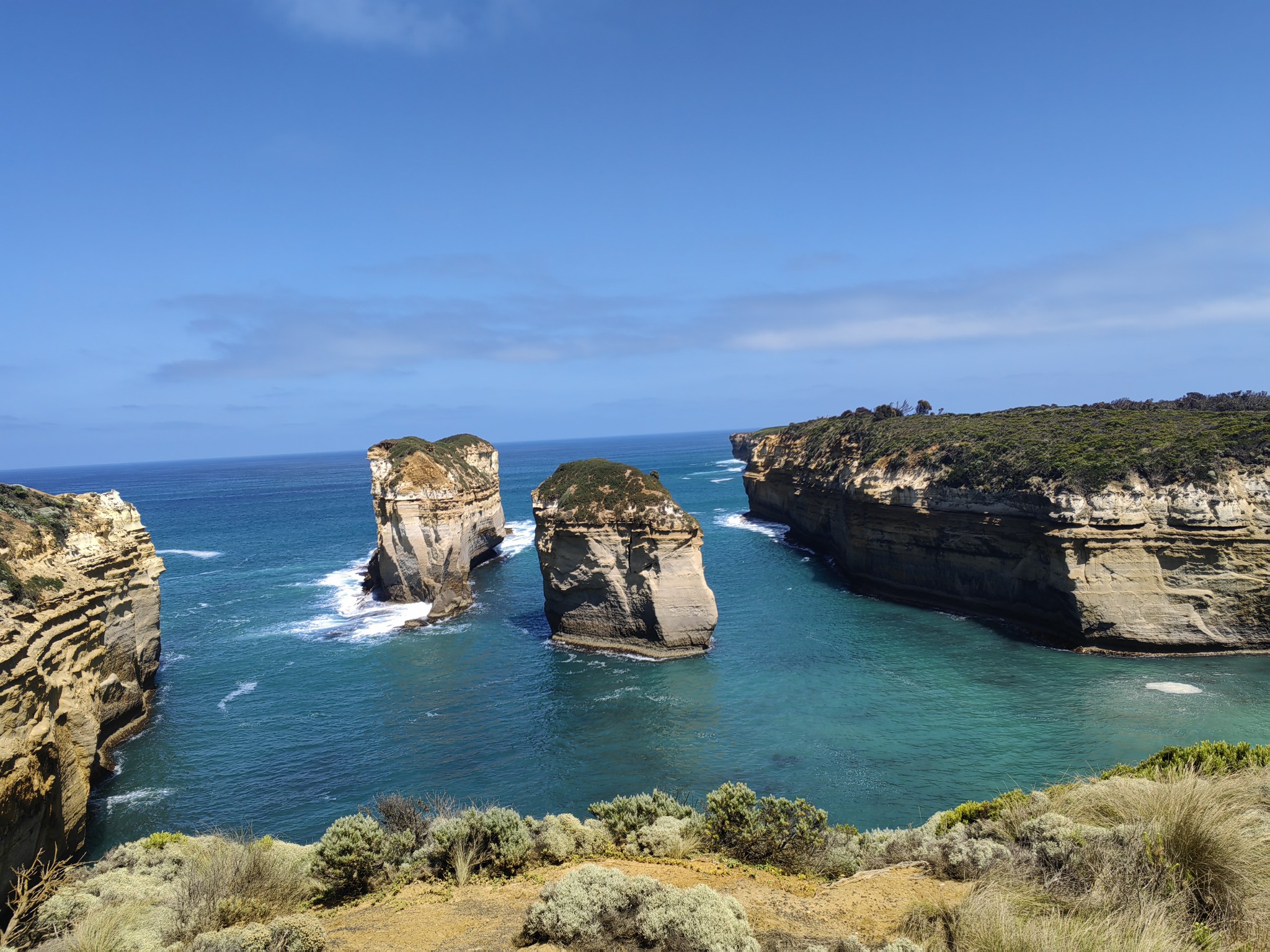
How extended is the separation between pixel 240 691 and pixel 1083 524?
39043 mm

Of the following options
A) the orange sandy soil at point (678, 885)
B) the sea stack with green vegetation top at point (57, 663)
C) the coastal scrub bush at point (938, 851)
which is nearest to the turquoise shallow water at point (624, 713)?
the sea stack with green vegetation top at point (57, 663)

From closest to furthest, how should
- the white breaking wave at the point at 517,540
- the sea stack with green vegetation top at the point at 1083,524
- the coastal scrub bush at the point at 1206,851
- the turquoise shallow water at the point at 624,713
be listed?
the coastal scrub bush at the point at 1206,851 < the turquoise shallow water at the point at 624,713 < the sea stack with green vegetation top at the point at 1083,524 < the white breaking wave at the point at 517,540

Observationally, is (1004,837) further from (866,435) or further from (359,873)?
(866,435)

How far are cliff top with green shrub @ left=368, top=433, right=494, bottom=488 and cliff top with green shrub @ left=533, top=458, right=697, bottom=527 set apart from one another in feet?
33.7

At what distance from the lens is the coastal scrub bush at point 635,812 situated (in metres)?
13.8

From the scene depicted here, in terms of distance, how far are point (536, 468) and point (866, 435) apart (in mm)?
125540

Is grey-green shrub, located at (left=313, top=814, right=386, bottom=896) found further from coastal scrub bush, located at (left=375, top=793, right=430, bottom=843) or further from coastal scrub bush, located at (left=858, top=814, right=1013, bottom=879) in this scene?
coastal scrub bush, located at (left=858, top=814, right=1013, bottom=879)

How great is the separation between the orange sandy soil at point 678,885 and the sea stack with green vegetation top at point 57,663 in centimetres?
802

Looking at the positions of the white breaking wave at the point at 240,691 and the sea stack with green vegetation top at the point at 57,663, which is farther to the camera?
the white breaking wave at the point at 240,691

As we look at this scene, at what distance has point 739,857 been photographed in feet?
40.8

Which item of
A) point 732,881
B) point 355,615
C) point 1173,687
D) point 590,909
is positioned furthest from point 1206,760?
point 355,615

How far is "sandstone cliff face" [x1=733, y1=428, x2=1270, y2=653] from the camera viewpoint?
2995cm

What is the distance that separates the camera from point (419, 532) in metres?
42.3

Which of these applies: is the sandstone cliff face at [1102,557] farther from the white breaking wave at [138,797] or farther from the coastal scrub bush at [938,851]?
the white breaking wave at [138,797]
